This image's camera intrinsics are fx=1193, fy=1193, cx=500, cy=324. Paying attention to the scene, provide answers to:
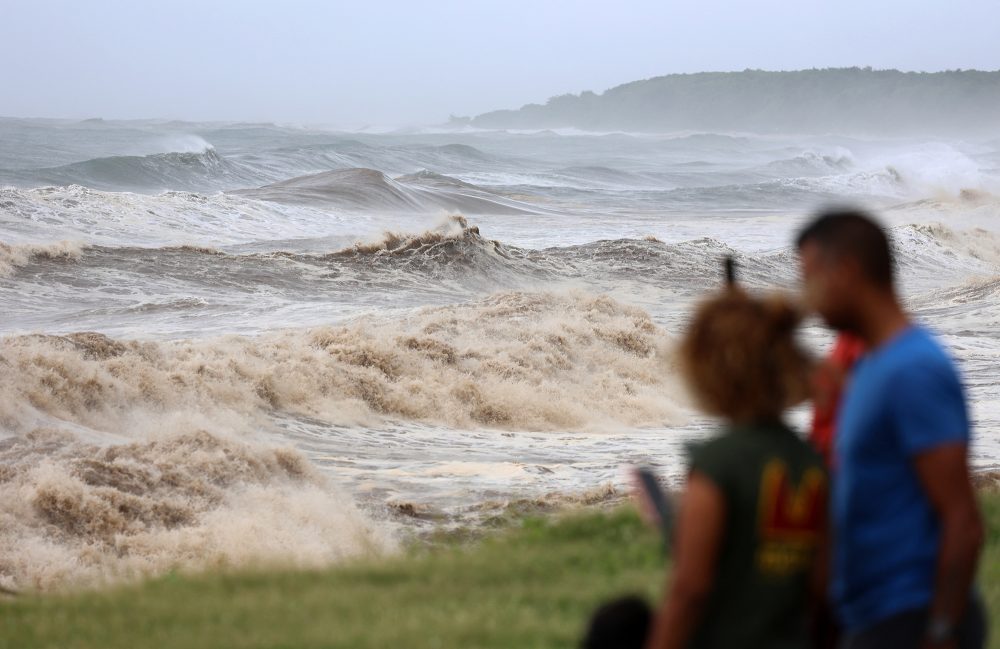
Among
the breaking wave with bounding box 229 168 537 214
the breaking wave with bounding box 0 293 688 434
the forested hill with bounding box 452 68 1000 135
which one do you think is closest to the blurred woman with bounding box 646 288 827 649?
the breaking wave with bounding box 0 293 688 434

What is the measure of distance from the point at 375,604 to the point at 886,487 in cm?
238

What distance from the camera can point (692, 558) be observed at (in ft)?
7.41

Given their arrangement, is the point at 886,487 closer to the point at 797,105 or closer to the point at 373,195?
the point at 373,195

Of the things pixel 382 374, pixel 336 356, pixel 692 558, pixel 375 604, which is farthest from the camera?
pixel 336 356

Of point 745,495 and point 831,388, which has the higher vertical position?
point 831,388

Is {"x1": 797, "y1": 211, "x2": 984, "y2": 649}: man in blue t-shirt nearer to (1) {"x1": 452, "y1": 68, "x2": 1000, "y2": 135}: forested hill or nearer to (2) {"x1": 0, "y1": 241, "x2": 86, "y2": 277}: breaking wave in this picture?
(2) {"x1": 0, "y1": 241, "x2": 86, "y2": 277}: breaking wave

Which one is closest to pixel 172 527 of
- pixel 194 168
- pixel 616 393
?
pixel 616 393

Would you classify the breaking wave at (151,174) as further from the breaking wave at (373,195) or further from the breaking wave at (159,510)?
the breaking wave at (159,510)

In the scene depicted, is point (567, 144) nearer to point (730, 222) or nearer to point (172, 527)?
point (730, 222)

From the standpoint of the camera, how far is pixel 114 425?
12.0m

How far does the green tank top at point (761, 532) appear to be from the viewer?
2291mm

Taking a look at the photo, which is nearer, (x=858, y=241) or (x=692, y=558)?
(x=692, y=558)

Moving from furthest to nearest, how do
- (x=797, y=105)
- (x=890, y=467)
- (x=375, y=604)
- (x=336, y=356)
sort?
(x=797, y=105), (x=336, y=356), (x=375, y=604), (x=890, y=467)

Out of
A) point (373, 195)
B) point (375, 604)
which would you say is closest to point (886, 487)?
point (375, 604)
